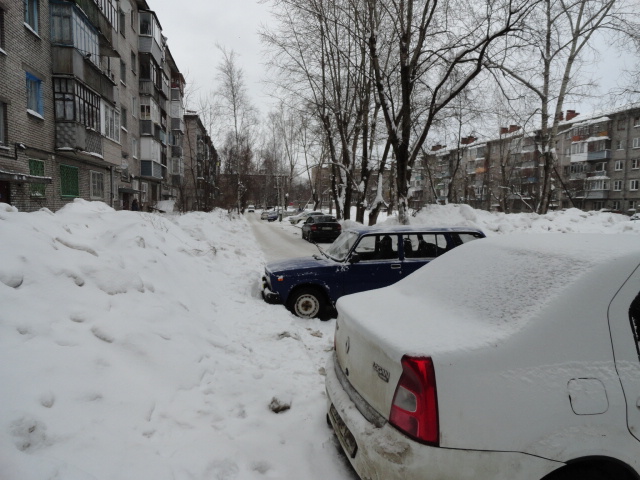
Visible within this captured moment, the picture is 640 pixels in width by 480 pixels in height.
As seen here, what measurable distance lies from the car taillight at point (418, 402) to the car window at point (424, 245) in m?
5.16

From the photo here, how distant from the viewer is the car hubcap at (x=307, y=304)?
22.1 feet

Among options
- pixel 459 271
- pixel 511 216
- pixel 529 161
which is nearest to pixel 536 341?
pixel 459 271

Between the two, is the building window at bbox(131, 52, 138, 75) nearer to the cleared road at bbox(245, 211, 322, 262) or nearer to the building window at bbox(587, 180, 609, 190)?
the cleared road at bbox(245, 211, 322, 262)

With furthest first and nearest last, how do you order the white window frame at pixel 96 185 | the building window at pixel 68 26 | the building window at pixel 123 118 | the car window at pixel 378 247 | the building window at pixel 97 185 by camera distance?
the building window at pixel 123 118 < the building window at pixel 97 185 < the white window frame at pixel 96 185 < the building window at pixel 68 26 < the car window at pixel 378 247

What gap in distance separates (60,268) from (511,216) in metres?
21.7

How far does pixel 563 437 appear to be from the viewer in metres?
1.83

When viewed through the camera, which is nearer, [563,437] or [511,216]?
[563,437]

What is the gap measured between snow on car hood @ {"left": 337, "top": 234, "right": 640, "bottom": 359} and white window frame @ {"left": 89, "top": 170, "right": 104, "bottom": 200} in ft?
72.9

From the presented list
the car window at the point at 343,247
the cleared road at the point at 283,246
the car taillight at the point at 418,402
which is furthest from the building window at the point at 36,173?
the car taillight at the point at 418,402

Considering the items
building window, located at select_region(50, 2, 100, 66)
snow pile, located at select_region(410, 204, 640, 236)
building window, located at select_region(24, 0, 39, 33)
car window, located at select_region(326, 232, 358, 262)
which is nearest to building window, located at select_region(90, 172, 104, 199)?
building window, located at select_region(50, 2, 100, 66)

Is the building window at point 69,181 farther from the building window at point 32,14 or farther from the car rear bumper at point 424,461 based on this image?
the car rear bumper at point 424,461

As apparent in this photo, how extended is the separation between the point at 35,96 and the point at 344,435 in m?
19.4

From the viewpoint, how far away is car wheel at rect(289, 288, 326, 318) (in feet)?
22.0

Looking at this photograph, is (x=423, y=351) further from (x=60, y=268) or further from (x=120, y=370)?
(x=60, y=268)
